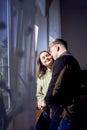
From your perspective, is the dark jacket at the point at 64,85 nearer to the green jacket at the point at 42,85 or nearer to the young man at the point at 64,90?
the young man at the point at 64,90

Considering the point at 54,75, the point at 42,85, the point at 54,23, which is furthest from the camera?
the point at 54,23

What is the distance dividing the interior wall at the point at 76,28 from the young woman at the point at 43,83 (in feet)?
11.7

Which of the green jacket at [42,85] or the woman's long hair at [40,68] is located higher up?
the woman's long hair at [40,68]

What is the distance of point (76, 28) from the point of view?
600 cm

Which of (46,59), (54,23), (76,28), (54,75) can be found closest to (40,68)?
(46,59)

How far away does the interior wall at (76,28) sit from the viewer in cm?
598

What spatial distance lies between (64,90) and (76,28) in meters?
4.32

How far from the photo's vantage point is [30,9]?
1.25m

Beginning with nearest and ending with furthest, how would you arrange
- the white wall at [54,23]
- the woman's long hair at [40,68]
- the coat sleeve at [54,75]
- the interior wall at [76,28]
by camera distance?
1. the coat sleeve at [54,75]
2. the woman's long hair at [40,68]
3. the white wall at [54,23]
4. the interior wall at [76,28]

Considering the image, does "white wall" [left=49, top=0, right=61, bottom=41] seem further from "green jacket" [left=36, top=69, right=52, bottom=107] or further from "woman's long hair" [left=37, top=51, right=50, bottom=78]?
"green jacket" [left=36, top=69, right=52, bottom=107]

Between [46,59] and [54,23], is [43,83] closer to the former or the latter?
[46,59]

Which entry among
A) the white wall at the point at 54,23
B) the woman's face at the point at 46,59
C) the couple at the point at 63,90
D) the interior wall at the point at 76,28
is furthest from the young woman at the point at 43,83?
the interior wall at the point at 76,28

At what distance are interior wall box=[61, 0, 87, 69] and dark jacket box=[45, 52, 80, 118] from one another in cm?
415

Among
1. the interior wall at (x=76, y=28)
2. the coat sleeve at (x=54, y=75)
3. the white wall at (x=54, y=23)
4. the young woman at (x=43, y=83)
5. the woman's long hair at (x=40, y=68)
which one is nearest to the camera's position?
the coat sleeve at (x=54, y=75)
